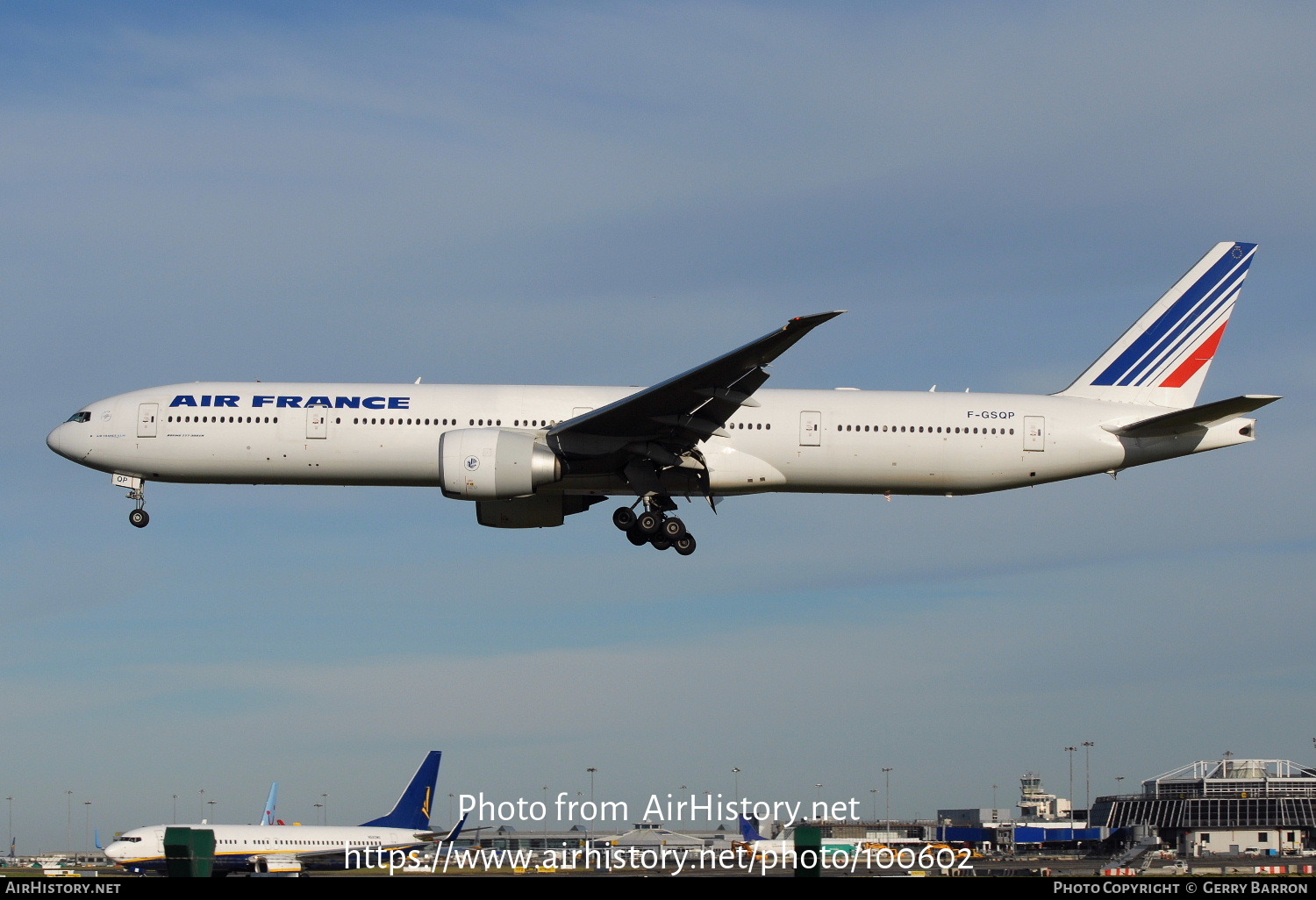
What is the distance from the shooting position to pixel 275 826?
4962 cm

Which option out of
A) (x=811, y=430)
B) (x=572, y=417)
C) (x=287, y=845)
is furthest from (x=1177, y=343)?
(x=287, y=845)

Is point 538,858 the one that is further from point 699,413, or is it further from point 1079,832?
point 1079,832

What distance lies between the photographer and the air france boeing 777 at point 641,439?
34.3 m

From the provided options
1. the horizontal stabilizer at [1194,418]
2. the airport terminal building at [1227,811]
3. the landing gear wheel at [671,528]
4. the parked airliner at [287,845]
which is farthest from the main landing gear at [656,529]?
the airport terminal building at [1227,811]

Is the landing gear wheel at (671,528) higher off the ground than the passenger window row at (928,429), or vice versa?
the passenger window row at (928,429)

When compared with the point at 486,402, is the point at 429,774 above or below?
below

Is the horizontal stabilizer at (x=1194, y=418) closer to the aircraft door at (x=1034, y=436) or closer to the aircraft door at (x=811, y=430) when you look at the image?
the aircraft door at (x=1034, y=436)

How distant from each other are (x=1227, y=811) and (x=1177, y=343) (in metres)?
39.4

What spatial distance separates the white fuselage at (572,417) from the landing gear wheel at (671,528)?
4.09 feet

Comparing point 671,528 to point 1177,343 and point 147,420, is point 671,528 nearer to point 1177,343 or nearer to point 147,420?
point 147,420

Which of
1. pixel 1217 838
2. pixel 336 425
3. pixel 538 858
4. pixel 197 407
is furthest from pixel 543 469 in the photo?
pixel 1217 838

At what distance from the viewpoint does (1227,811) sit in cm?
6925

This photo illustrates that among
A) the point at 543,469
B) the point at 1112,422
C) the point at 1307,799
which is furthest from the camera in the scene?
the point at 1307,799
